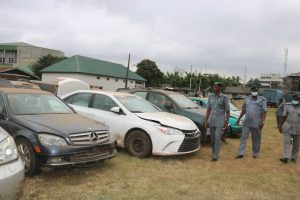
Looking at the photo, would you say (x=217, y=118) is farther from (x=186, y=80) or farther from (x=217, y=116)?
(x=186, y=80)

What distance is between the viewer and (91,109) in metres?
8.69

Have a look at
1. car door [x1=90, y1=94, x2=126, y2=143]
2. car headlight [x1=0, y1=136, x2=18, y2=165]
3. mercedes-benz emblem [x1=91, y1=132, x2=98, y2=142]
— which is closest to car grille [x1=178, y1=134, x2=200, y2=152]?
car door [x1=90, y1=94, x2=126, y2=143]

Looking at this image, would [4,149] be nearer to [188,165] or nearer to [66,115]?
[66,115]

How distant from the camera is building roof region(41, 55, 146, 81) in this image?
185ft

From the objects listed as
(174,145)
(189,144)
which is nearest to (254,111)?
(189,144)

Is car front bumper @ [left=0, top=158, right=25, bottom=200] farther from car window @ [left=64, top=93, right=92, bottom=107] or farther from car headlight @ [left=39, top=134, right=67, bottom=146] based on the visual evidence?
car window @ [left=64, top=93, right=92, bottom=107]

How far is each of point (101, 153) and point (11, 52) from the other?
85.9 m

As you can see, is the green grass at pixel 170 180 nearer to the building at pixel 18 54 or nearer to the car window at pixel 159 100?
the car window at pixel 159 100

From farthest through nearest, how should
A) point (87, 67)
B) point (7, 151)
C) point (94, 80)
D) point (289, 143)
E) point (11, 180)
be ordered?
point (94, 80) → point (87, 67) → point (289, 143) → point (7, 151) → point (11, 180)

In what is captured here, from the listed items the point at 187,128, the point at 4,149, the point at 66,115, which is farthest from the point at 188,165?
the point at 4,149

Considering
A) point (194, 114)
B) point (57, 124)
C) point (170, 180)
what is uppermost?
point (194, 114)

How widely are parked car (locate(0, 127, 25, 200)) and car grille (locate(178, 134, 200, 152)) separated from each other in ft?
14.6

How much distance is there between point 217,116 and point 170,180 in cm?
245

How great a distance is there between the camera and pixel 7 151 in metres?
A: 3.86
